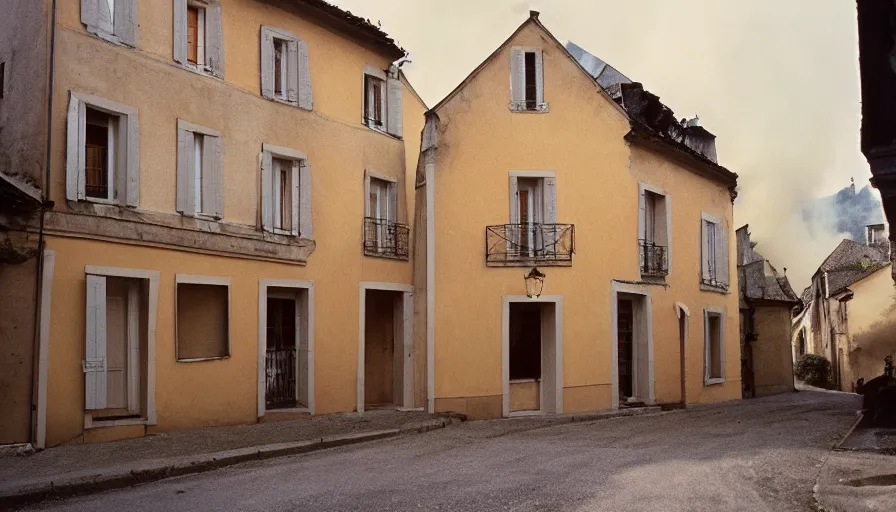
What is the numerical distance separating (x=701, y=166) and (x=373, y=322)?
372 inches

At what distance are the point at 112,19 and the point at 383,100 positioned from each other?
679 centimetres

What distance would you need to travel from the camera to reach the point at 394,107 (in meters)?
19.4

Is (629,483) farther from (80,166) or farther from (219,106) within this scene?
(219,106)

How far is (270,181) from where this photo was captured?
1620cm

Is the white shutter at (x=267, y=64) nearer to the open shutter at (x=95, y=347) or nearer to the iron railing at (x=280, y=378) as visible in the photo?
the iron railing at (x=280, y=378)

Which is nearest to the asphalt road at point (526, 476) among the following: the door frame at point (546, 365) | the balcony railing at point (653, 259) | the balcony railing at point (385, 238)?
the door frame at point (546, 365)

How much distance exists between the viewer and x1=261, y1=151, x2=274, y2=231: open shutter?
1595 cm

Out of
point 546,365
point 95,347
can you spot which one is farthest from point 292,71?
point 546,365

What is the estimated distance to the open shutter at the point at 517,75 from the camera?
61.9 feet

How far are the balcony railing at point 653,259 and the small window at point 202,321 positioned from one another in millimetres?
9289

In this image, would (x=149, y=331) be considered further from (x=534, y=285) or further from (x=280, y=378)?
(x=534, y=285)

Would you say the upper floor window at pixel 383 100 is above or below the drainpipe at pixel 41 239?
above

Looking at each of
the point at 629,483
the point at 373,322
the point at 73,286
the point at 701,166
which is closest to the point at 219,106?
the point at 73,286

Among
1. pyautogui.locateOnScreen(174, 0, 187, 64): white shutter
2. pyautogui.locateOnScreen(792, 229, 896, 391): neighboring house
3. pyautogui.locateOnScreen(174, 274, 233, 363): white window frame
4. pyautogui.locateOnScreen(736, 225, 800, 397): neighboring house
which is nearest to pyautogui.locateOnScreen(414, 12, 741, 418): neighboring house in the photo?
pyautogui.locateOnScreen(174, 274, 233, 363): white window frame
